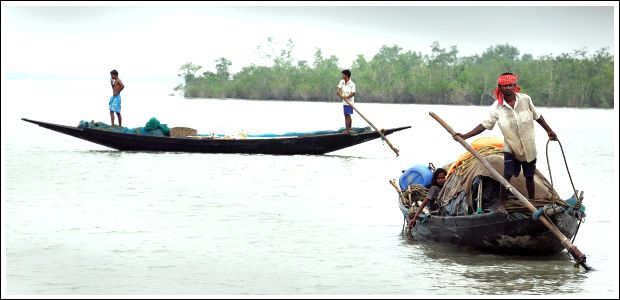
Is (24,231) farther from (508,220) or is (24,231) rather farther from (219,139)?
(219,139)

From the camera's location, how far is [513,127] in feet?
24.6

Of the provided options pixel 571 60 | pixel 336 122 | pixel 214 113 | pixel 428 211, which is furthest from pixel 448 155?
pixel 571 60

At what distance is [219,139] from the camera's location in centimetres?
1532

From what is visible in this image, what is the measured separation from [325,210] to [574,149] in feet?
38.2

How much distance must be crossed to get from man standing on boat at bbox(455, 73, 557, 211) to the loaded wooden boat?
0.17m

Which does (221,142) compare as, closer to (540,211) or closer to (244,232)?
(244,232)

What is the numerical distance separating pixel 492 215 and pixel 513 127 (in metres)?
0.63

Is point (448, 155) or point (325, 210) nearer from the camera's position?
point (325, 210)

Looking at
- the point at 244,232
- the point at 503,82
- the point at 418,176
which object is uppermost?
the point at 503,82

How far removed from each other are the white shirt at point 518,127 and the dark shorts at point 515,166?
0.03 meters

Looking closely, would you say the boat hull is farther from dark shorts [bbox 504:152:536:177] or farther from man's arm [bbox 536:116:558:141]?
man's arm [bbox 536:116:558:141]

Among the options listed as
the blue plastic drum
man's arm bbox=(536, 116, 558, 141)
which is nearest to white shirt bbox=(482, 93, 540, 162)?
man's arm bbox=(536, 116, 558, 141)

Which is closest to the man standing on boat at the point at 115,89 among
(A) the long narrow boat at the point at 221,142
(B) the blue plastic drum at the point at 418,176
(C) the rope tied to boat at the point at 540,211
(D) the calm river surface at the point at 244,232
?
(A) the long narrow boat at the point at 221,142

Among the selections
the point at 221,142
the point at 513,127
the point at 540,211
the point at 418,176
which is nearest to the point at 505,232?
the point at 540,211
